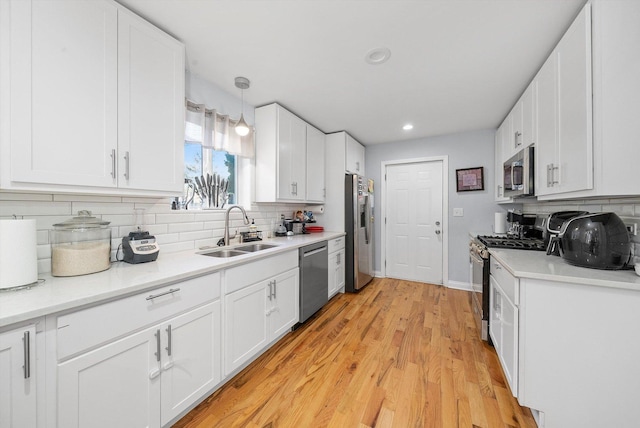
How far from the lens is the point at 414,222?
403cm

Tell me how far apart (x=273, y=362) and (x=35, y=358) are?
4.70 ft

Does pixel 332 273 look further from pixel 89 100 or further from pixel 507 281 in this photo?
pixel 89 100

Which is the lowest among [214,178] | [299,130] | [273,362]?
[273,362]

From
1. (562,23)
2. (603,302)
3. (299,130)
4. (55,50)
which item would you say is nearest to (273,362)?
(603,302)

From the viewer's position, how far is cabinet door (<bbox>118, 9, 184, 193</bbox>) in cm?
141

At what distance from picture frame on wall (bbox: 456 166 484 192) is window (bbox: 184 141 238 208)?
128 inches

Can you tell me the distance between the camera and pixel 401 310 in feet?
9.57

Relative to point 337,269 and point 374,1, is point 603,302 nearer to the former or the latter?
point 374,1

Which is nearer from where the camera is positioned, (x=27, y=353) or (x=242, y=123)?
(x=27, y=353)

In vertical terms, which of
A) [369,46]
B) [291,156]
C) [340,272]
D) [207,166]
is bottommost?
[340,272]

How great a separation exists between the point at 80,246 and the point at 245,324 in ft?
3.61

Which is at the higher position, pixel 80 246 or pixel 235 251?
pixel 80 246

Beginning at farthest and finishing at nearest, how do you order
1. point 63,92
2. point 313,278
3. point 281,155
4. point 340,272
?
point 340,272 < point 281,155 < point 313,278 < point 63,92

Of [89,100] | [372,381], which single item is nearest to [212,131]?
[89,100]
